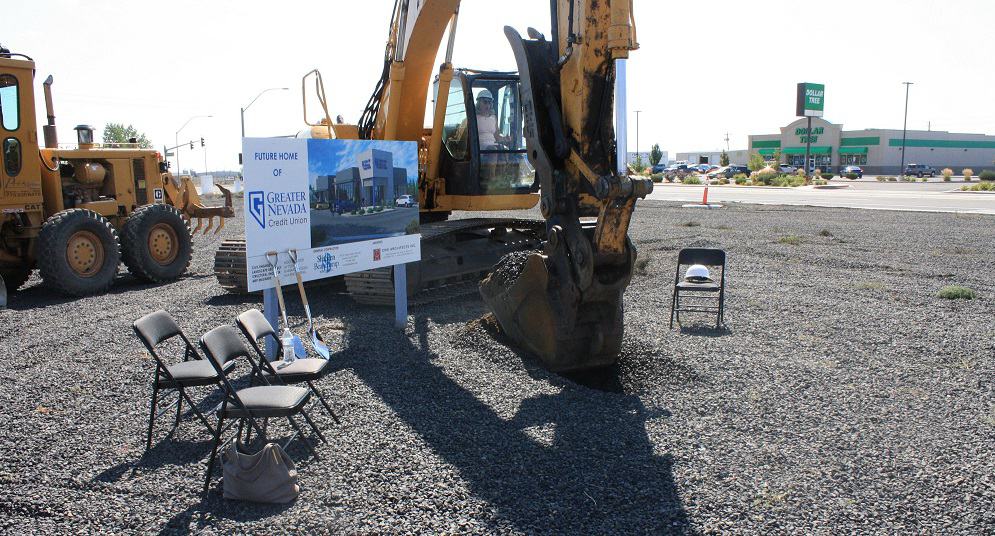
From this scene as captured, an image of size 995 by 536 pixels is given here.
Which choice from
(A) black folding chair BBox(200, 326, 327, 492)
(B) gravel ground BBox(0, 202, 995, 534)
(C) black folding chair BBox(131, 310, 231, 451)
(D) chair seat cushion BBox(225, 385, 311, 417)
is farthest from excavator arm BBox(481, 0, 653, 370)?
(C) black folding chair BBox(131, 310, 231, 451)

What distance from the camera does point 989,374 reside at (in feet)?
21.8

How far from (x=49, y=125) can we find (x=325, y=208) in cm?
748

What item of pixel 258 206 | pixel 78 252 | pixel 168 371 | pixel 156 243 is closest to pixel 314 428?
pixel 168 371

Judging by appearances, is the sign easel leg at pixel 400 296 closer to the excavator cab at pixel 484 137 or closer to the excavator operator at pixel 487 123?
the excavator cab at pixel 484 137

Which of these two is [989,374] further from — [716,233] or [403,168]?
[716,233]

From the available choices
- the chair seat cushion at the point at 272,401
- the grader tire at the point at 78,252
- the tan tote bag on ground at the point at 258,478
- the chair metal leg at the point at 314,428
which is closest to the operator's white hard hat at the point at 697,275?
the chair metal leg at the point at 314,428

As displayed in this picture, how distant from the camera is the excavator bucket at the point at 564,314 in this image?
639 centimetres

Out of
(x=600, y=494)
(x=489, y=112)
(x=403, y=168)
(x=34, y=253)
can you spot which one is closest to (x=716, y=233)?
(x=489, y=112)

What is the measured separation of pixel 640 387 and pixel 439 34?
199 inches

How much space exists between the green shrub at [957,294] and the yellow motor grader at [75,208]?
11095mm

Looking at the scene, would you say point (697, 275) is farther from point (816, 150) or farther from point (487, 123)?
point (816, 150)

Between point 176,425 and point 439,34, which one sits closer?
point 176,425

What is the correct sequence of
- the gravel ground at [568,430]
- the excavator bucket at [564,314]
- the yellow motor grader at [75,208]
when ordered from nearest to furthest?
1. the gravel ground at [568,430]
2. the excavator bucket at [564,314]
3. the yellow motor grader at [75,208]

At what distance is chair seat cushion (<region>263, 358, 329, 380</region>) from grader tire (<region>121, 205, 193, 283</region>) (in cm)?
759
